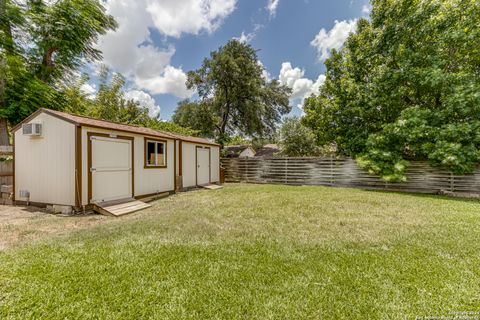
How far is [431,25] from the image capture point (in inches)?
320

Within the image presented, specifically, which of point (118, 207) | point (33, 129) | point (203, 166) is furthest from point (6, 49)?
Answer: point (118, 207)

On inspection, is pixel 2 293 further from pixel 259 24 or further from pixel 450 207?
pixel 259 24

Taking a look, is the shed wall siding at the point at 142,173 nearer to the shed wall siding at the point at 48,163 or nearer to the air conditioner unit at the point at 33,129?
the shed wall siding at the point at 48,163

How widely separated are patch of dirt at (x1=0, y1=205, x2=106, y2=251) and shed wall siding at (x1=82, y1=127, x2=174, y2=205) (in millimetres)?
659

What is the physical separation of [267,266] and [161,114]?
68.2 ft

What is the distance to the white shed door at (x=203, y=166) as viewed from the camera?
32.8 ft

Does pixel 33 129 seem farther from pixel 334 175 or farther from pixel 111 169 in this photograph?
pixel 334 175

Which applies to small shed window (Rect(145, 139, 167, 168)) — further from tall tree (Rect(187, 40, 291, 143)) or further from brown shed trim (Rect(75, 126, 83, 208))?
tall tree (Rect(187, 40, 291, 143))

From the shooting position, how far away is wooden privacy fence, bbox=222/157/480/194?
26.1 feet

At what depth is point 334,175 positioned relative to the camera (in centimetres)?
1016

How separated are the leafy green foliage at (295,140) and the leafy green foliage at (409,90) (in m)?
7.16

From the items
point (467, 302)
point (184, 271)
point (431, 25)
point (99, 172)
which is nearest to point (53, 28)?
point (99, 172)

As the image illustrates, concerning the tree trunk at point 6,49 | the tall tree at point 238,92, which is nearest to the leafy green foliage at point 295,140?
the tall tree at point 238,92

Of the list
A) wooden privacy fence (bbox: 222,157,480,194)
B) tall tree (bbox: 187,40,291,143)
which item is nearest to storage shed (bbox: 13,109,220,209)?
wooden privacy fence (bbox: 222,157,480,194)
